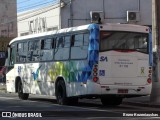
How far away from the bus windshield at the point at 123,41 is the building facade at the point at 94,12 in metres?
18.0

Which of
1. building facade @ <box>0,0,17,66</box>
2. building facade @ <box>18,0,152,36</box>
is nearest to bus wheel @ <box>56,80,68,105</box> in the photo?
building facade @ <box>18,0,152,36</box>

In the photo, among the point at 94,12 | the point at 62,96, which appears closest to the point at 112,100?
the point at 62,96

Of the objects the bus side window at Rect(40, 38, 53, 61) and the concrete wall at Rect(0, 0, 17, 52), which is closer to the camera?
the bus side window at Rect(40, 38, 53, 61)

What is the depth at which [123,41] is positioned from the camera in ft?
60.6

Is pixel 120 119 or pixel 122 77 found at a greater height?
pixel 122 77

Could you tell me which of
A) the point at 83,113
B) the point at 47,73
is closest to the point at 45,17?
the point at 47,73

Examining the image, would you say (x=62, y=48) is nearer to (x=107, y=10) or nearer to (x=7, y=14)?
(x=107, y=10)

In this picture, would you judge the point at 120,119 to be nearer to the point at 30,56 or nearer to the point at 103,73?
the point at 103,73

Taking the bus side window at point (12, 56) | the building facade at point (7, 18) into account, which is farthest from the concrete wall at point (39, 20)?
the building facade at point (7, 18)

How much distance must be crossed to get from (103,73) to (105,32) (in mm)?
1531

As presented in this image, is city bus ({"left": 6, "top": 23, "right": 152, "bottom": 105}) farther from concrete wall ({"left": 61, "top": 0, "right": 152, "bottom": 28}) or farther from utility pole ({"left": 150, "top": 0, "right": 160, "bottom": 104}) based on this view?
concrete wall ({"left": 61, "top": 0, "right": 152, "bottom": 28})

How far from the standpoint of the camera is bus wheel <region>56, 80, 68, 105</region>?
19495 mm

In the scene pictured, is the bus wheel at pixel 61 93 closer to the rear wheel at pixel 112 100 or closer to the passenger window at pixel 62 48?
the passenger window at pixel 62 48

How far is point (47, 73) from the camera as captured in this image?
2094 cm
